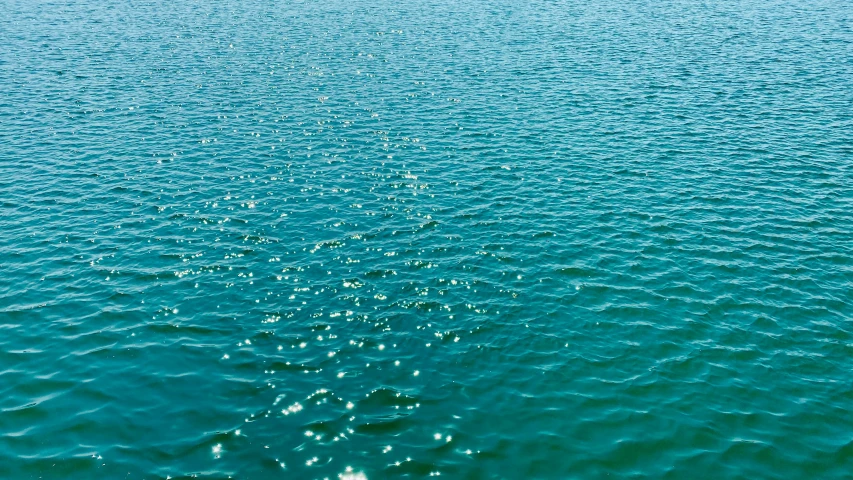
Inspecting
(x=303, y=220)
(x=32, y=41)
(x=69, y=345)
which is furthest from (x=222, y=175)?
(x=32, y=41)

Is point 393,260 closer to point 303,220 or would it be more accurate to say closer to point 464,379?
point 303,220

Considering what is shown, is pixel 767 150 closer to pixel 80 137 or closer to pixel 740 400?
pixel 740 400

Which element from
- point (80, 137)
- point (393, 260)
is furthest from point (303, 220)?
point (80, 137)

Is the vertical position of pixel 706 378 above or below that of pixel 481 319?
below

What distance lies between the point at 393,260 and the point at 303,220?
890cm

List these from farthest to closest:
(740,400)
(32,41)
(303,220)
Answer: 1. (32,41)
2. (303,220)
3. (740,400)

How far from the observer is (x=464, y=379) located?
32.6m

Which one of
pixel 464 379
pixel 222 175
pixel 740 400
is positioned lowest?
pixel 740 400

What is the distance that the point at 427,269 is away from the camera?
41.6 metres

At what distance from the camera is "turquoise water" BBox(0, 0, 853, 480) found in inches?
1149

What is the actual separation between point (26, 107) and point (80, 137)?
11912mm

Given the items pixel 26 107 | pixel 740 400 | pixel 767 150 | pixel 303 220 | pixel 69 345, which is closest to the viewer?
pixel 740 400

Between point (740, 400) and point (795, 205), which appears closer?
point (740, 400)

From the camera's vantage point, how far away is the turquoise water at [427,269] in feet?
95.8
